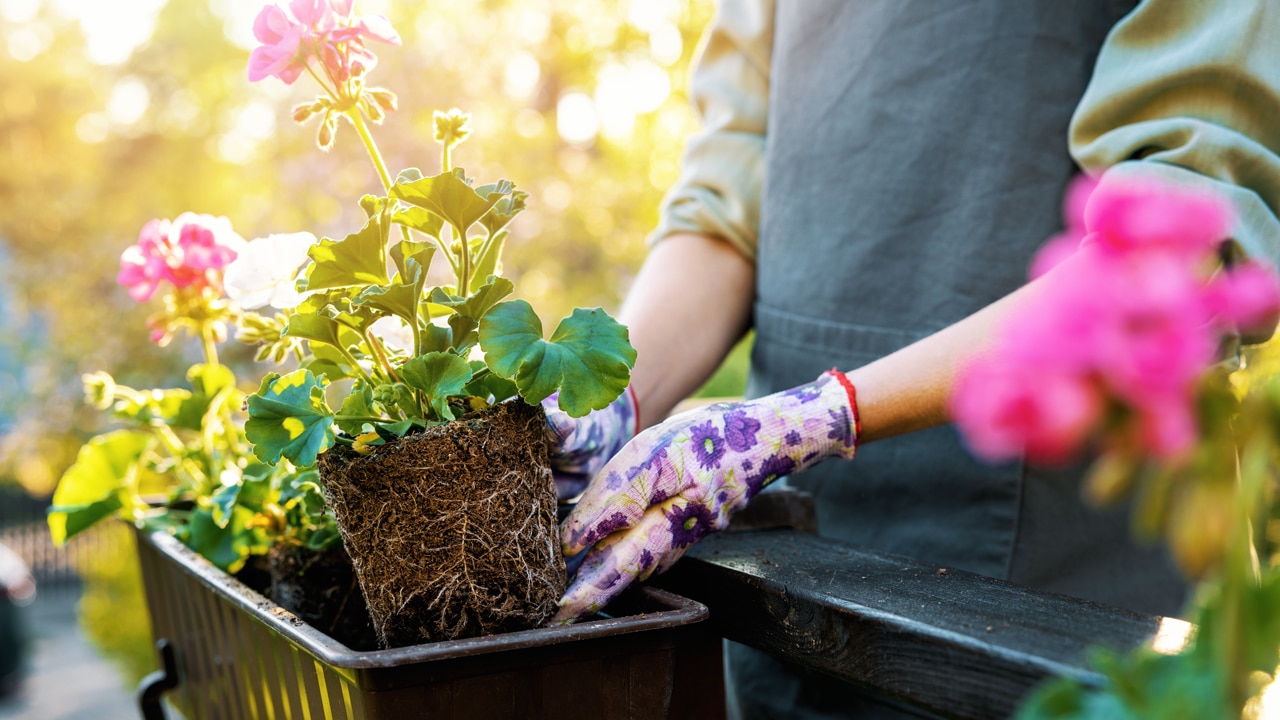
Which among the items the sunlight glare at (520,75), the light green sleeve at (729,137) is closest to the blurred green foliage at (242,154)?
the sunlight glare at (520,75)

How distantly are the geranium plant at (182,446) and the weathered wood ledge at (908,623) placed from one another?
475mm

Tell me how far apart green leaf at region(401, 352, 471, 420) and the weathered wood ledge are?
27 centimetres

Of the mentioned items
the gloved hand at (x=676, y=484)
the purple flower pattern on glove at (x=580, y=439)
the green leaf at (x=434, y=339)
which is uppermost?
the green leaf at (x=434, y=339)

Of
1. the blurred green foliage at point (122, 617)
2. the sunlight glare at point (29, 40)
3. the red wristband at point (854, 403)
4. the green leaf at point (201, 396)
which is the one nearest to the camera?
the red wristband at point (854, 403)

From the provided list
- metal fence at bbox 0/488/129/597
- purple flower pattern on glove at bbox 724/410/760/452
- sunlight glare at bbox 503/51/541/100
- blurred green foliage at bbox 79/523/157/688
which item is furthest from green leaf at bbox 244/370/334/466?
metal fence at bbox 0/488/129/597

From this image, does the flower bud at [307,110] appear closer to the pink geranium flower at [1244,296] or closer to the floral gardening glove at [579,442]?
the floral gardening glove at [579,442]

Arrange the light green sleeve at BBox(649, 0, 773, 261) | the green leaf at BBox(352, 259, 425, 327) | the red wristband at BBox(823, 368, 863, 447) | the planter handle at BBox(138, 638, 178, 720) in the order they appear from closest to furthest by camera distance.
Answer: the green leaf at BBox(352, 259, 425, 327), the red wristband at BBox(823, 368, 863, 447), the planter handle at BBox(138, 638, 178, 720), the light green sleeve at BBox(649, 0, 773, 261)

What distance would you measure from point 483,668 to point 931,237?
2.75 ft

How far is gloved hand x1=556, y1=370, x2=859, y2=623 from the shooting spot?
2.69 ft

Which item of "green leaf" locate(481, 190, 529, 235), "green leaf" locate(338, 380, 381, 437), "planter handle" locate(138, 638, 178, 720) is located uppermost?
"green leaf" locate(481, 190, 529, 235)

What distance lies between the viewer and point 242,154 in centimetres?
995

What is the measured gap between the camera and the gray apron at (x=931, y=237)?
46.9 inches

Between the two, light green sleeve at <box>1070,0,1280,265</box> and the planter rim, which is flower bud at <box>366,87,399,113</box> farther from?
light green sleeve at <box>1070,0,1280,265</box>

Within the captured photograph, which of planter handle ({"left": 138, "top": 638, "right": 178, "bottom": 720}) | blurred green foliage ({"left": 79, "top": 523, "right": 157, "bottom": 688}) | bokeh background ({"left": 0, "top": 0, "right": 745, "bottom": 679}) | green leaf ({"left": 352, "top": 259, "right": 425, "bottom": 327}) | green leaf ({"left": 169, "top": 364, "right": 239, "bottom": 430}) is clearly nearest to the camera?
green leaf ({"left": 352, "top": 259, "right": 425, "bottom": 327})
